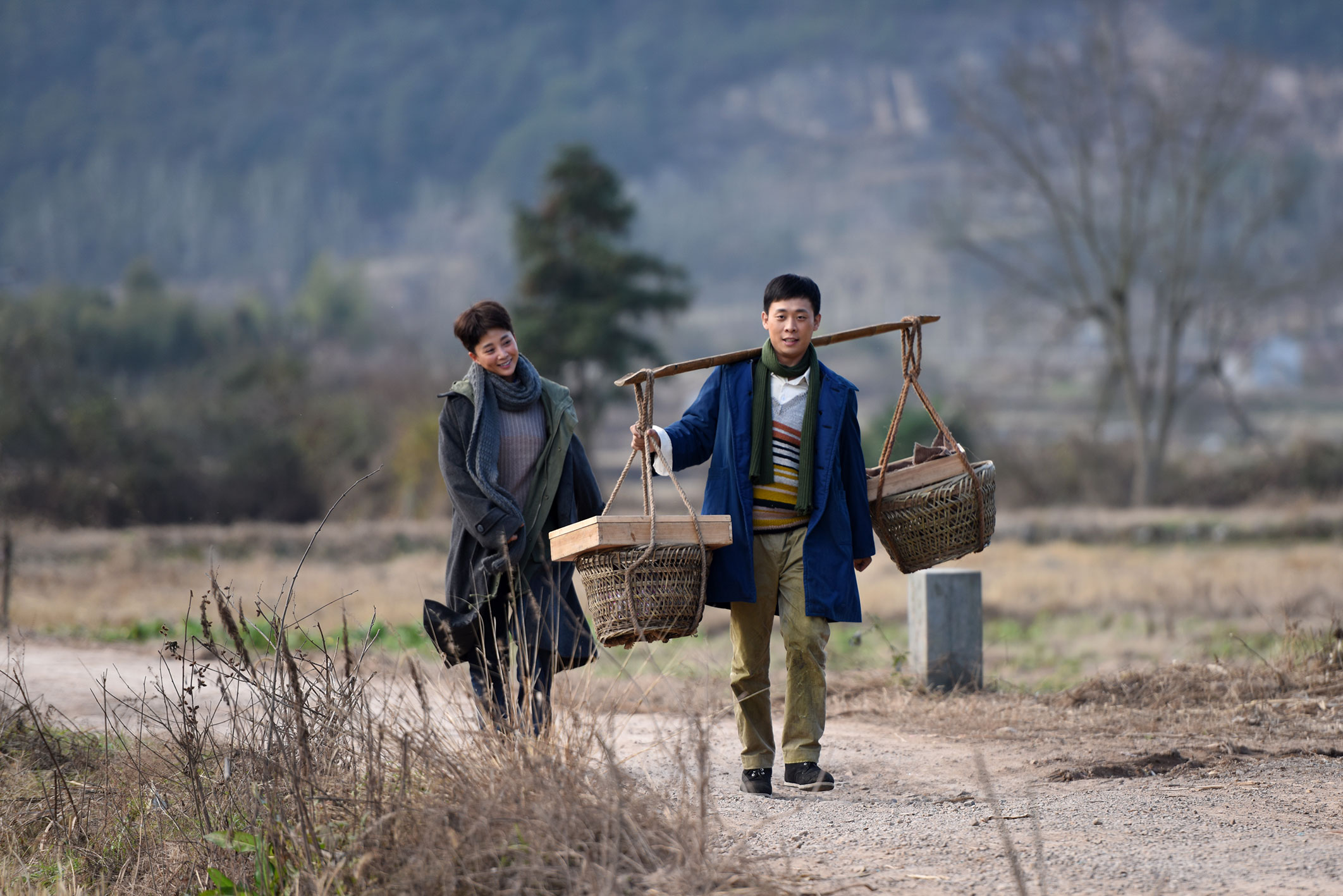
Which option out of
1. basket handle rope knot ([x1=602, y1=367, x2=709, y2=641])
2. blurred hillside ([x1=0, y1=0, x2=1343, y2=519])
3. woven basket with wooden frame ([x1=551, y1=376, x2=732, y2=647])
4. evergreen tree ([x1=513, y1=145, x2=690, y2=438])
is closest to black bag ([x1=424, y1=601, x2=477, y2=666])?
woven basket with wooden frame ([x1=551, y1=376, x2=732, y2=647])

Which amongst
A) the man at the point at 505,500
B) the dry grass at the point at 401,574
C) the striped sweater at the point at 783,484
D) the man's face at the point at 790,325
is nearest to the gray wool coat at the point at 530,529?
the man at the point at 505,500

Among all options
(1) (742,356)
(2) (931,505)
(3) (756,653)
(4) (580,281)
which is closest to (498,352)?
(1) (742,356)

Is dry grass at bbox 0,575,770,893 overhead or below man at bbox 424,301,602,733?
below

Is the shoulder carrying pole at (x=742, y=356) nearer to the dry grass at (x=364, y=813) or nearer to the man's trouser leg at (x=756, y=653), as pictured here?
the man's trouser leg at (x=756, y=653)

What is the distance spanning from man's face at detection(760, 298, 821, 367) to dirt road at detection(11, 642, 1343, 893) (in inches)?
57.7

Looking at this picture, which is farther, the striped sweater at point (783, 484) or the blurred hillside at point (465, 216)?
the blurred hillside at point (465, 216)

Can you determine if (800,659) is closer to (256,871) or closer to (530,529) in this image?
(530,529)

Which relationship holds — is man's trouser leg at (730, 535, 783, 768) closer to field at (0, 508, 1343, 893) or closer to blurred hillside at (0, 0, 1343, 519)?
field at (0, 508, 1343, 893)

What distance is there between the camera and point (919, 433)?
1222 inches

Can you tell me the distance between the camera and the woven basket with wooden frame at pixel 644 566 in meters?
4.59

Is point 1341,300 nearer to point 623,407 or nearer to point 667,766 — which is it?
point 623,407

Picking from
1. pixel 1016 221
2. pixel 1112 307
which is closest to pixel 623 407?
pixel 1016 221

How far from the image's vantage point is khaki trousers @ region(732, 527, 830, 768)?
505 cm

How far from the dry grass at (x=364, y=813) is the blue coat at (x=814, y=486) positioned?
3.02 feet
